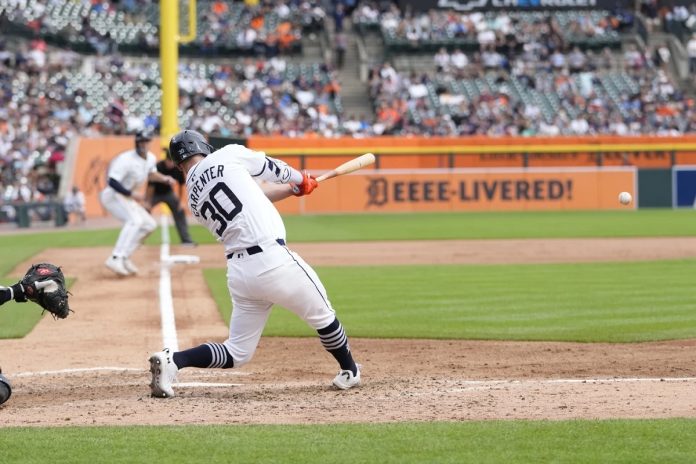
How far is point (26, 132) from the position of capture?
3155 cm

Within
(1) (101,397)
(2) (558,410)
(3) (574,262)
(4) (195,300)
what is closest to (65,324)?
(4) (195,300)

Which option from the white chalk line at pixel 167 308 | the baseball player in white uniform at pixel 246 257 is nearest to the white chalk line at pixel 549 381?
the baseball player in white uniform at pixel 246 257

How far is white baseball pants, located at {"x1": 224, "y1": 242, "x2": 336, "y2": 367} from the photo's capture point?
23.0ft

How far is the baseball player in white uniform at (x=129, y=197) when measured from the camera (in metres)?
15.9

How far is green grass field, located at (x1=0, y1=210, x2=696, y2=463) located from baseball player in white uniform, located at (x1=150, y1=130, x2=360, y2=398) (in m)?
1.23

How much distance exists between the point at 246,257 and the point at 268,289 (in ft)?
0.84

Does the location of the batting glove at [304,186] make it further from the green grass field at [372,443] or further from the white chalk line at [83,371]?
the green grass field at [372,443]

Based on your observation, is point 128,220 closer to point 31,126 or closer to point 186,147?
point 186,147

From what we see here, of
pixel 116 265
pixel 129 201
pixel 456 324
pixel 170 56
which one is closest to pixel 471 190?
pixel 170 56

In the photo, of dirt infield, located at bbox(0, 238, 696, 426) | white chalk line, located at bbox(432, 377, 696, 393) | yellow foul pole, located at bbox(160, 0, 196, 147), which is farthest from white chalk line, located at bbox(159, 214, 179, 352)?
yellow foul pole, located at bbox(160, 0, 196, 147)

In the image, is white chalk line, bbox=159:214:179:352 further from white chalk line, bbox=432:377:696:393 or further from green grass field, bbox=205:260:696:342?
white chalk line, bbox=432:377:696:393

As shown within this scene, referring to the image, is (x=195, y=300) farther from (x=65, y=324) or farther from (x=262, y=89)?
(x=262, y=89)

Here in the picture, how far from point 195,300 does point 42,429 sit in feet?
23.9

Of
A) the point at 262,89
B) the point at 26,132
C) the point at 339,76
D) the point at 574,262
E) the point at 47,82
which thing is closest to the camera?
the point at 574,262
